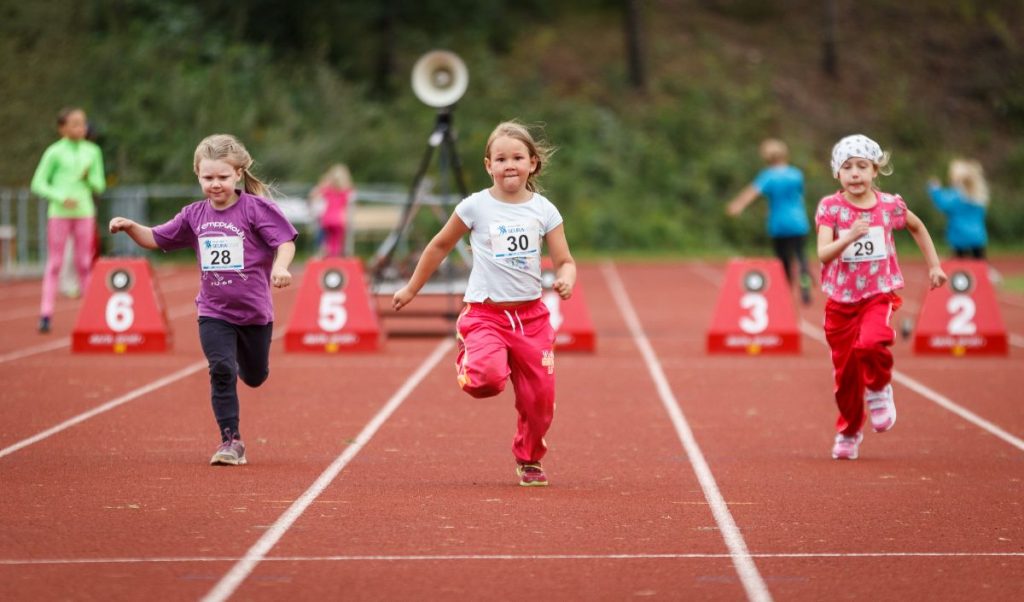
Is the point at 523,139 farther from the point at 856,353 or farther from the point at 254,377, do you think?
the point at 856,353

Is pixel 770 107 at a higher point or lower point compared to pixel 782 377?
higher

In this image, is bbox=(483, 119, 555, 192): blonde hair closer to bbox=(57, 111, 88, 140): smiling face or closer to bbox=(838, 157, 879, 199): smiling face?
bbox=(838, 157, 879, 199): smiling face

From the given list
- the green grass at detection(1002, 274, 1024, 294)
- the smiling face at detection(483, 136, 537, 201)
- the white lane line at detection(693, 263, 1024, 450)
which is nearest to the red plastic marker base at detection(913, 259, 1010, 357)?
the white lane line at detection(693, 263, 1024, 450)

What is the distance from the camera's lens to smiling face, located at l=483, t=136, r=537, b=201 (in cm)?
791

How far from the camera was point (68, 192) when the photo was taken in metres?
16.6

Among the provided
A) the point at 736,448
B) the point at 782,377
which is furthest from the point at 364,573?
the point at 782,377

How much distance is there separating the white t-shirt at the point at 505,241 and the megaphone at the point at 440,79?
8.09m

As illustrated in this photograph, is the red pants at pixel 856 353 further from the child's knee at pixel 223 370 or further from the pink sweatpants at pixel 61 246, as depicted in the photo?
the pink sweatpants at pixel 61 246

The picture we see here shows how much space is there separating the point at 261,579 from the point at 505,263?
2532 millimetres

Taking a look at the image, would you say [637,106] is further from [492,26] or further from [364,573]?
[364,573]

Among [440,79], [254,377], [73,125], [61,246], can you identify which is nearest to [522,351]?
[254,377]

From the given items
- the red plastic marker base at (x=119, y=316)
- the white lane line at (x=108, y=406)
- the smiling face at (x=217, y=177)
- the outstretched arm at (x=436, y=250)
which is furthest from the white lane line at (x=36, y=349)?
the outstretched arm at (x=436, y=250)

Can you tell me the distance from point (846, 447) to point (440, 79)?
7.99m

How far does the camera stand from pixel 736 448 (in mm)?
9641
